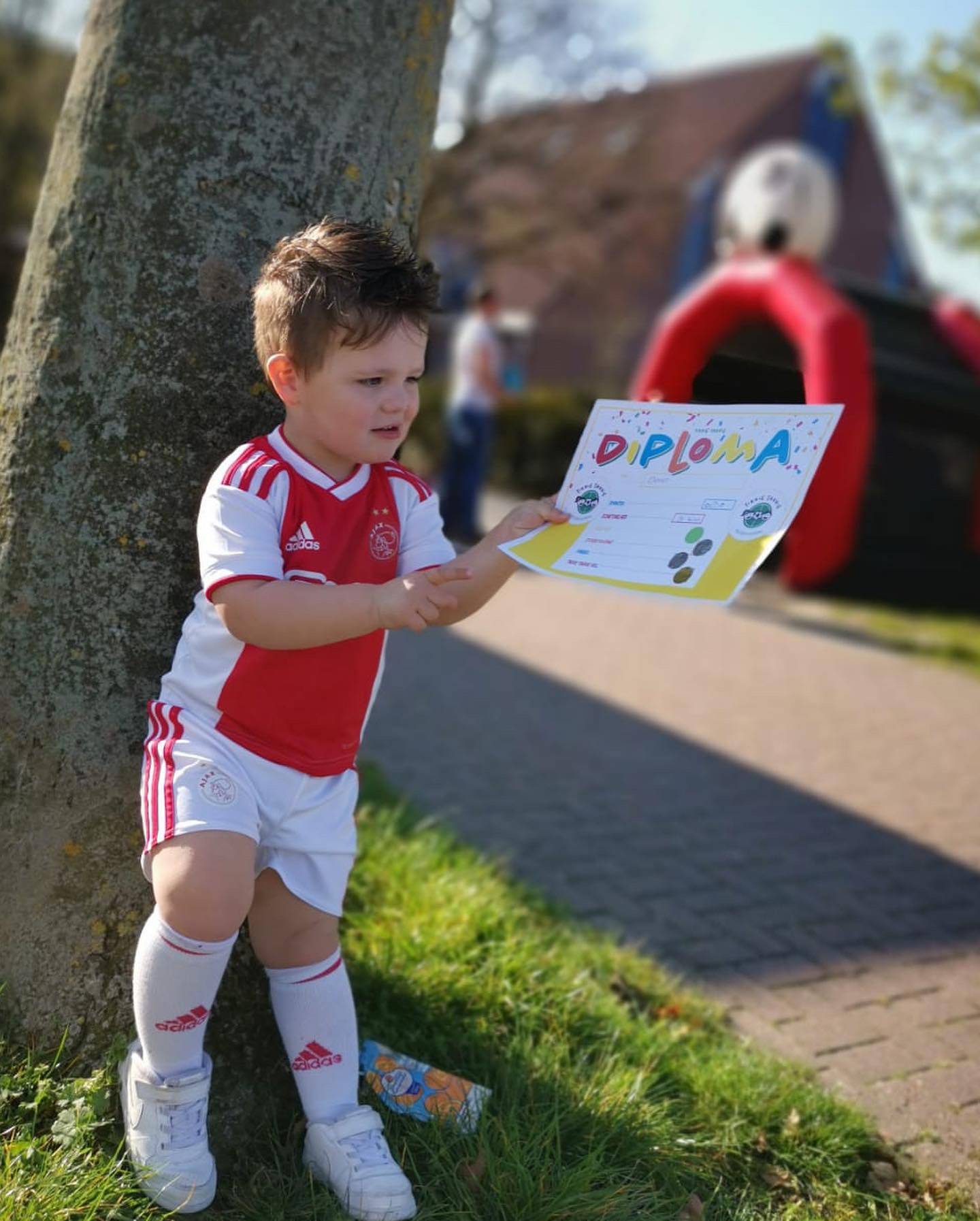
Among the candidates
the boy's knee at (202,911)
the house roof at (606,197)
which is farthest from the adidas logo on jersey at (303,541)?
the house roof at (606,197)

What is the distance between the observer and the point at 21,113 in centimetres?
2375

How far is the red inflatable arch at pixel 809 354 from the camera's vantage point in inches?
388

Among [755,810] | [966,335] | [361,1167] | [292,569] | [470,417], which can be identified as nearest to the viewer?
[292,569]

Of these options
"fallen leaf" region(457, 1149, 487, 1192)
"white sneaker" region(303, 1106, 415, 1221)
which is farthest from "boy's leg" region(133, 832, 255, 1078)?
"fallen leaf" region(457, 1149, 487, 1192)

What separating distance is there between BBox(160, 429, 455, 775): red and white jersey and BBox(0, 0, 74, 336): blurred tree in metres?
22.8

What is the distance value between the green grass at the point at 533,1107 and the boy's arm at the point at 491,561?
41.1 inches

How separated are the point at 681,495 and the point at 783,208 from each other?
10.4 metres

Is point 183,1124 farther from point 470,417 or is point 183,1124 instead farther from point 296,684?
point 470,417

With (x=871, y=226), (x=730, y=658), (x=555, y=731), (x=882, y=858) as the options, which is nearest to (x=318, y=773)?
(x=882, y=858)

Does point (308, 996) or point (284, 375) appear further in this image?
point (308, 996)

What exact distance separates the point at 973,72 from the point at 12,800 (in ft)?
47.2

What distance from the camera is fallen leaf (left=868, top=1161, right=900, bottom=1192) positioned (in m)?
2.66

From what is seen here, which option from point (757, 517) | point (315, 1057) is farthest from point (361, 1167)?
point (757, 517)

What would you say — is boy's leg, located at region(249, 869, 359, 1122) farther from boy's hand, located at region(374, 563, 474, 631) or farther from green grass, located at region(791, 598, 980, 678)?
green grass, located at region(791, 598, 980, 678)
